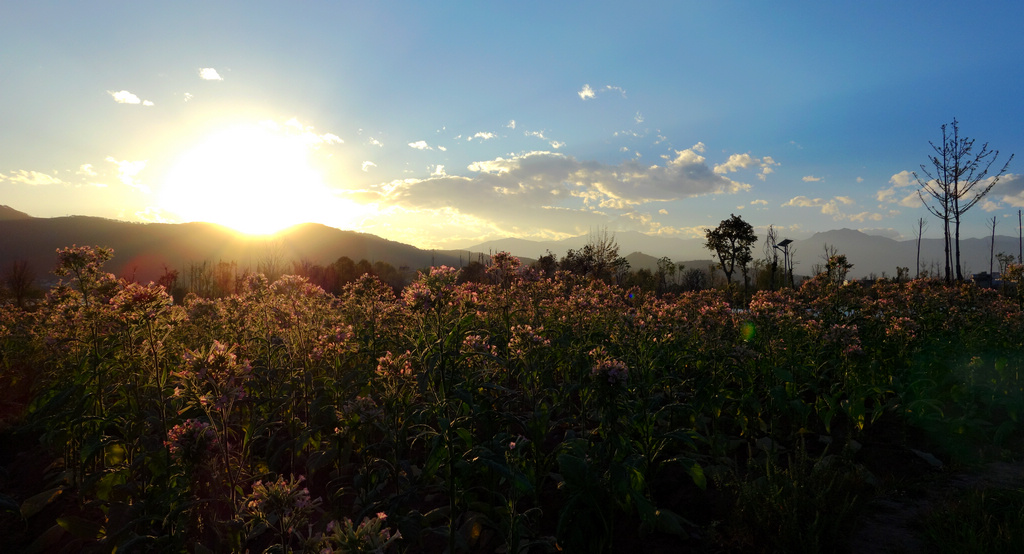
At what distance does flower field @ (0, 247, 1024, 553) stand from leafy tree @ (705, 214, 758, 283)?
33.9m

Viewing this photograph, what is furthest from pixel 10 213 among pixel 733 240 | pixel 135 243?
pixel 733 240

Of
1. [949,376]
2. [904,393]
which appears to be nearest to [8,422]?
[904,393]

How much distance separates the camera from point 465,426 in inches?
160

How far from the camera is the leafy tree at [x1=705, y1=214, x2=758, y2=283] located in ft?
128

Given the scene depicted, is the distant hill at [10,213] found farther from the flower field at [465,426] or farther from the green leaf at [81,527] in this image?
the green leaf at [81,527]

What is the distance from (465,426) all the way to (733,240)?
135 feet

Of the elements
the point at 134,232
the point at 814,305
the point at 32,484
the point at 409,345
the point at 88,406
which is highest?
the point at 134,232

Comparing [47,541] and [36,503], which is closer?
[47,541]

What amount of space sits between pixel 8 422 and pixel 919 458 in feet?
41.7

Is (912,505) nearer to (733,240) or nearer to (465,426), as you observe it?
(465,426)

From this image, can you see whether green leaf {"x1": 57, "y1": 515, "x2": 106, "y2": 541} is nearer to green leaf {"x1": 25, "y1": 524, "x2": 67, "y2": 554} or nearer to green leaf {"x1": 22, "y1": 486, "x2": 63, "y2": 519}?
green leaf {"x1": 25, "y1": 524, "x2": 67, "y2": 554}

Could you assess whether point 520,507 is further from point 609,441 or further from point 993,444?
point 993,444

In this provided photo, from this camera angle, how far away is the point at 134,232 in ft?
416

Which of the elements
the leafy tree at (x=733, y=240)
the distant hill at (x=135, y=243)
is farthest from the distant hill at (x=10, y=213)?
the leafy tree at (x=733, y=240)
